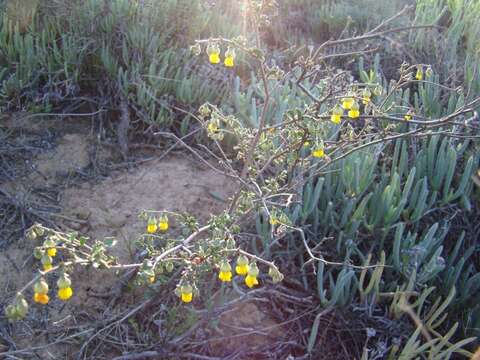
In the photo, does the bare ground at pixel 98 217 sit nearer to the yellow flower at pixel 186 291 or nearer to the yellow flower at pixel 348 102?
the yellow flower at pixel 186 291

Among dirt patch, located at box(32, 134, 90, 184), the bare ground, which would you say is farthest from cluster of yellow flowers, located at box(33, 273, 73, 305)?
dirt patch, located at box(32, 134, 90, 184)

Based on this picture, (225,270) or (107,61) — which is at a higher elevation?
(107,61)

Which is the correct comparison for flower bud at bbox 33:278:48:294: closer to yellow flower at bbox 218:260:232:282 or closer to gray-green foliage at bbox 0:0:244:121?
yellow flower at bbox 218:260:232:282

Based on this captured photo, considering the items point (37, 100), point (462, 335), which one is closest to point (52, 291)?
point (37, 100)

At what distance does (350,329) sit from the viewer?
2336 mm

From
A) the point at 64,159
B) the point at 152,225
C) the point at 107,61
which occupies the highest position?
the point at 107,61

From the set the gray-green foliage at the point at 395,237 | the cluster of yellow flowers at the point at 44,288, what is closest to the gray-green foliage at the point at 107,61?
the gray-green foliage at the point at 395,237

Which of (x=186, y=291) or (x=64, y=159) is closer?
(x=186, y=291)

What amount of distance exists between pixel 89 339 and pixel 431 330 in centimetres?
130

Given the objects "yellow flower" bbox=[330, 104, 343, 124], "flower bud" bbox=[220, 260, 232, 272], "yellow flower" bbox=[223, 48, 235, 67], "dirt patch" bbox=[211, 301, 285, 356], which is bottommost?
"dirt patch" bbox=[211, 301, 285, 356]

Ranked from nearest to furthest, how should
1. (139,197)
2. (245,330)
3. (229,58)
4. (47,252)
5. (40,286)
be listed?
(40,286) → (47,252) → (229,58) → (245,330) → (139,197)

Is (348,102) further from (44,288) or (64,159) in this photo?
(64,159)

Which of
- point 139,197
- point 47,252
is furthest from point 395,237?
point 47,252

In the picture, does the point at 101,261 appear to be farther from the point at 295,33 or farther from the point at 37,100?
the point at 295,33
